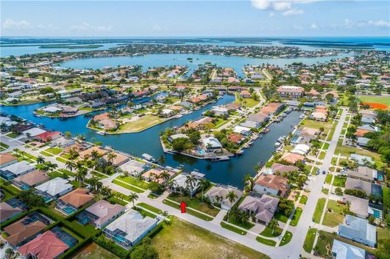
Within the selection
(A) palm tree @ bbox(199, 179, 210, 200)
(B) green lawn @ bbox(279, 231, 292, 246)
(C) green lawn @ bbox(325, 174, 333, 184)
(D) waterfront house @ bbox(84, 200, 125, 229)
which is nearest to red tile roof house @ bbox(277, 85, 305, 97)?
(C) green lawn @ bbox(325, 174, 333, 184)

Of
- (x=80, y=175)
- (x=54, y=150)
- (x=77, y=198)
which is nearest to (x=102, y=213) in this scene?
(x=77, y=198)

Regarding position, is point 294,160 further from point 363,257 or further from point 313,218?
point 363,257

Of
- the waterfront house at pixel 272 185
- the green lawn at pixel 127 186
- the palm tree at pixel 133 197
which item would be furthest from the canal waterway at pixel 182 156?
the palm tree at pixel 133 197

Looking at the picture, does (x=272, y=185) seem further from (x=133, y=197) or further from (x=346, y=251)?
(x=133, y=197)

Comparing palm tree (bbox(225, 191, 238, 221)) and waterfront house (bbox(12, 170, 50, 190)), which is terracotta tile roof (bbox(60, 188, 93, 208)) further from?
palm tree (bbox(225, 191, 238, 221))

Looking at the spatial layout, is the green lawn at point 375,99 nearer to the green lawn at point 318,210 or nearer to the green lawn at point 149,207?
the green lawn at point 318,210
